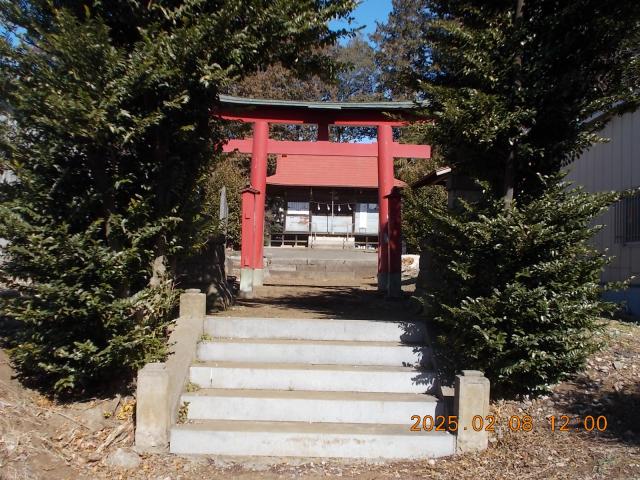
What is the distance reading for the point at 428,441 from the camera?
542 centimetres

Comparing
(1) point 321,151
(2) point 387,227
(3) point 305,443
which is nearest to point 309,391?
(3) point 305,443

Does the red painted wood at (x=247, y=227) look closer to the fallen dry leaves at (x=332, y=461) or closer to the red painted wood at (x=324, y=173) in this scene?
the fallen dry leaves at (x=332, y=461)

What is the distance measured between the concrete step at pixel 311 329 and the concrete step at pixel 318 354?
34 cm

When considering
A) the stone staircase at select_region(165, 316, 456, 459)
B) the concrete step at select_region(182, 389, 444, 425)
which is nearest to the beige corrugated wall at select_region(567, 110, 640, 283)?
the stone staircase at select_region(165, 316, 456, 459)

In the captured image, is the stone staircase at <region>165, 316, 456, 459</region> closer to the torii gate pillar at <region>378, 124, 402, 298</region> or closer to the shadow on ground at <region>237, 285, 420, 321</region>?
the shadow on ground at <region>237, 285, 420, 321</region>

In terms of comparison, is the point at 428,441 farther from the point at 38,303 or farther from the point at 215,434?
the point at 38,303

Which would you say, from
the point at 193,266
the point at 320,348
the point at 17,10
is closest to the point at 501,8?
the point at 320,348

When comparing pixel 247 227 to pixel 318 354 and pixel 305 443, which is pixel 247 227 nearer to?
pixel 318 354

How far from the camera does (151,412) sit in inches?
209

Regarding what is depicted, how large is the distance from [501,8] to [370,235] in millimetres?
23868

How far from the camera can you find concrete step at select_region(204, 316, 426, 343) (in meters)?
6.98

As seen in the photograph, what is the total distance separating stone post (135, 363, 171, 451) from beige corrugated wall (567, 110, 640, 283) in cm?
816

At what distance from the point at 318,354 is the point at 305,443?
1399 mm

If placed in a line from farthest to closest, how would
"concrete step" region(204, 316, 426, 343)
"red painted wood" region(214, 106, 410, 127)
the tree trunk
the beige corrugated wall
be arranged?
"red painted wood" region(214, 106, 410, 127) < the beige corrugated wall < "concrete step" region(204, 316, 426, 343) < the tree trunk
